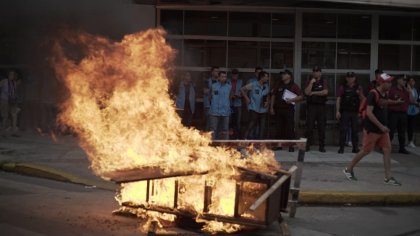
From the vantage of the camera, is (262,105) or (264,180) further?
(262,105)

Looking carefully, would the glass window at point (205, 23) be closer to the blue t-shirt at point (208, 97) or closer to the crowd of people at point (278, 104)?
the crowd of people at point (278, 104)

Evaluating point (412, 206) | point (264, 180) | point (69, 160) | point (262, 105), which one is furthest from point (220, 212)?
point (262, 105)

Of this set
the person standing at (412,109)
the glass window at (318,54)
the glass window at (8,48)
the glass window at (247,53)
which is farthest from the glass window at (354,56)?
the glass window at (8,48)

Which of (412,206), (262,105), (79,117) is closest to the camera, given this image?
(79,117)

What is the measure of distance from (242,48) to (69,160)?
5.04 meters

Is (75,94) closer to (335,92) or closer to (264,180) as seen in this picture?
(264,180)

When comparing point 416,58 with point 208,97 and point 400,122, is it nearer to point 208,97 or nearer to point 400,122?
point 400,122

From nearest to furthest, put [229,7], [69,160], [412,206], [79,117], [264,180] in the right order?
[264,180]
[79,117]
[412,206]
[69,160]
[229,7]

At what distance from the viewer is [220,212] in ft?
→ 18.8

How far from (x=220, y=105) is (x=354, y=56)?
412cm

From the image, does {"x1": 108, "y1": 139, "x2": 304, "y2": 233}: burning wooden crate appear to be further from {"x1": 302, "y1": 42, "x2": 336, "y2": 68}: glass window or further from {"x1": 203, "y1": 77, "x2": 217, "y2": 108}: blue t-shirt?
{"x1": 302, "y1": 42, "x2": 336, "y2": 68}: glass window

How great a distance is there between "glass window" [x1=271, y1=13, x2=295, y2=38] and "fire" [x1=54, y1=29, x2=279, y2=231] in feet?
19.0

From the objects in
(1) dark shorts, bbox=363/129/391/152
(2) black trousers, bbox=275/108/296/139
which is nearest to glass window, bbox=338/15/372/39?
(2) black trousers, bbox=275/108/296/139

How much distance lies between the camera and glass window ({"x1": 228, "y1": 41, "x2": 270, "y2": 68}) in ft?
42.2
